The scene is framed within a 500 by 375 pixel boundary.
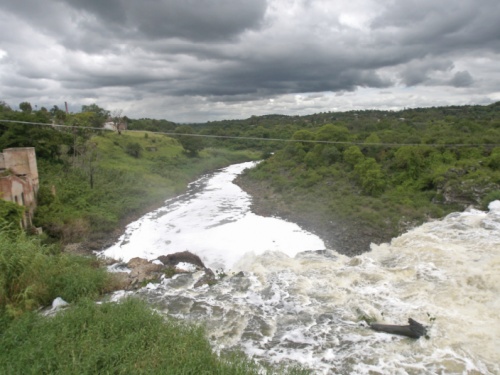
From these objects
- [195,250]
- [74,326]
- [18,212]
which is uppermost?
[18,212]

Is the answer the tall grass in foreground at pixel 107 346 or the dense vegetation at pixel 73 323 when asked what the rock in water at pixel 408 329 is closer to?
the tall grass in foreground at pixel 107 346

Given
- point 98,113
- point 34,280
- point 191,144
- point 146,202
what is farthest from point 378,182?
point 98,113

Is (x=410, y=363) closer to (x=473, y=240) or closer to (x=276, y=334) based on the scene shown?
(x=276, y=334)

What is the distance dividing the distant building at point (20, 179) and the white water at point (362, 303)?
26.4 feet

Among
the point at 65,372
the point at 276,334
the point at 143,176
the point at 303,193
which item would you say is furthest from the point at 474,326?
the point at 143,176

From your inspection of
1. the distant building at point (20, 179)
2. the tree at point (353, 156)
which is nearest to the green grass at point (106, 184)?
the distant building at point (20, 179)

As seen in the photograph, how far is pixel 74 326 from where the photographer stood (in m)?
5.91

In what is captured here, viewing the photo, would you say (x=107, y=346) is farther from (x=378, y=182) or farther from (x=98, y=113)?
(x=98, y=113)

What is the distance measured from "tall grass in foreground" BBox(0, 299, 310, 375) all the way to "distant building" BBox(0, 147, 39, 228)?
9.17 m

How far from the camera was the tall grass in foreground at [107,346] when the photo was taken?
485cm

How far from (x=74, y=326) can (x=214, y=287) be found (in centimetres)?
463

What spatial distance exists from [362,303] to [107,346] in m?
6.03

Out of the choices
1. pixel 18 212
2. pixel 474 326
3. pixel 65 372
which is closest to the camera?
pixel 65 372

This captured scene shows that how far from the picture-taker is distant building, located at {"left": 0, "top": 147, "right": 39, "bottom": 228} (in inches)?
531
